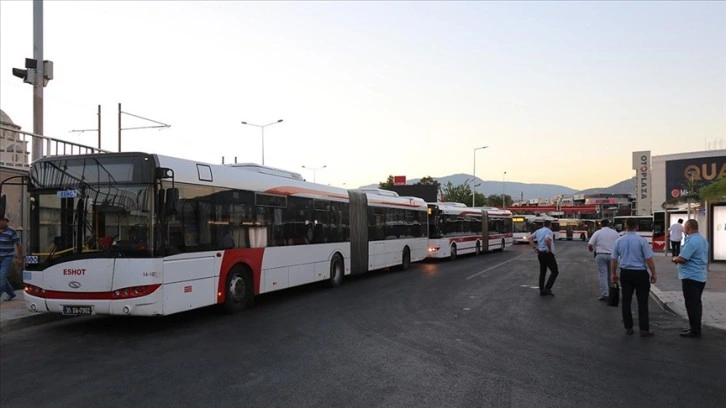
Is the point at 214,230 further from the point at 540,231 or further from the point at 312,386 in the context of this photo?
the point at 540,231

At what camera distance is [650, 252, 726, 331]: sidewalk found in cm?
963

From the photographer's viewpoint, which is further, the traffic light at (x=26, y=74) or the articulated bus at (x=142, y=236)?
→ the traffic light at (x=26, y=74)

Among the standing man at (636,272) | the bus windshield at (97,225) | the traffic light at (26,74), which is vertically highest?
the traffic light at (26,74)

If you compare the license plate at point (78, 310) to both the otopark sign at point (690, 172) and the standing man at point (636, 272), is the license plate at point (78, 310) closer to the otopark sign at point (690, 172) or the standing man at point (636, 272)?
the standing man at point (636, 272)

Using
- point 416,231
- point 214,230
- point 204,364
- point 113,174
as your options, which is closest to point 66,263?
point 113,174

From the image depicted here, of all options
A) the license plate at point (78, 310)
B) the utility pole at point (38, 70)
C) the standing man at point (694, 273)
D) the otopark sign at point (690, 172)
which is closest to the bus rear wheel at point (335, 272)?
the license plate at point (78, 310)

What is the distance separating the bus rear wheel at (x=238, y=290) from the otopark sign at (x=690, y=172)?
3329 cm

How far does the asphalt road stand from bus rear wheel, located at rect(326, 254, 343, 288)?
11.3ft

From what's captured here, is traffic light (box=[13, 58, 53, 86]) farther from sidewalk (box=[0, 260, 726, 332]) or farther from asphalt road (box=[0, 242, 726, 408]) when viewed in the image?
asphalt road (box=[0, 242, 726, 408])

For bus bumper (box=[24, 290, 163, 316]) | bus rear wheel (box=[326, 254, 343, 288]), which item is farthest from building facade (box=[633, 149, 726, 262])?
bus bumper (box=[24, 290, 163, 316])

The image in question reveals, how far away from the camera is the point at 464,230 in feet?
95.5

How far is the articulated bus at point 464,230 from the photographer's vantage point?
25.7 meters

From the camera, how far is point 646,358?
709 cm

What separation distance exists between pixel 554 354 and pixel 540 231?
6668mm
